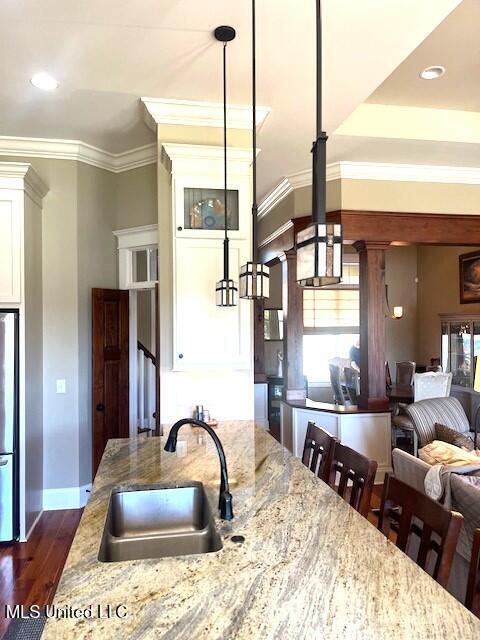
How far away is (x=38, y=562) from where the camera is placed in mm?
3168

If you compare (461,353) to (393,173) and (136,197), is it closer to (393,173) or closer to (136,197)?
(393,173)

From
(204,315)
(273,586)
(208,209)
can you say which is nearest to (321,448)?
(204,315)

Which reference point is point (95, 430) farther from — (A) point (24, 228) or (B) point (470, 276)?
A: (B) point (470, 276)

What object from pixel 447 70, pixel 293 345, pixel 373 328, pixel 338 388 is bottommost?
pixel 338 388

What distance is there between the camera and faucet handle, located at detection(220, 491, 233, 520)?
5.31 ft

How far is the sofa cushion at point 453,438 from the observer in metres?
3.50

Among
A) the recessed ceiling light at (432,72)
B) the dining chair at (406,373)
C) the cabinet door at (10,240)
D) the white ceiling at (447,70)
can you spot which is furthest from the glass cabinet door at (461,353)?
the cabinet door at (10,240)

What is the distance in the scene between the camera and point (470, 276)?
7.61 meters

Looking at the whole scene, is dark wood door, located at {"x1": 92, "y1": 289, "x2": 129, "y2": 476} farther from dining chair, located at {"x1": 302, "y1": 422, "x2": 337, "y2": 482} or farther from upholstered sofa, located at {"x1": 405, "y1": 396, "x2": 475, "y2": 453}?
upholstered sofa, located at {"x1": 405, "y1": 396, "x2": 475, "y2": 453}

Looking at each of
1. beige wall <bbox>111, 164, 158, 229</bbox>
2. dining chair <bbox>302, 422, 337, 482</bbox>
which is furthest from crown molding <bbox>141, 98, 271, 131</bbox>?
dining chair <bbox>302, 422, 337, 482</bbox>

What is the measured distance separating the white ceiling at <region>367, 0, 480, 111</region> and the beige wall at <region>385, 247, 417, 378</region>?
5.53 meters

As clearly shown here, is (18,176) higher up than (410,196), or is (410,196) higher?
(410,196)

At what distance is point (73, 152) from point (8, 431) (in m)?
2.45

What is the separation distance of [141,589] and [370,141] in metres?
3.81
